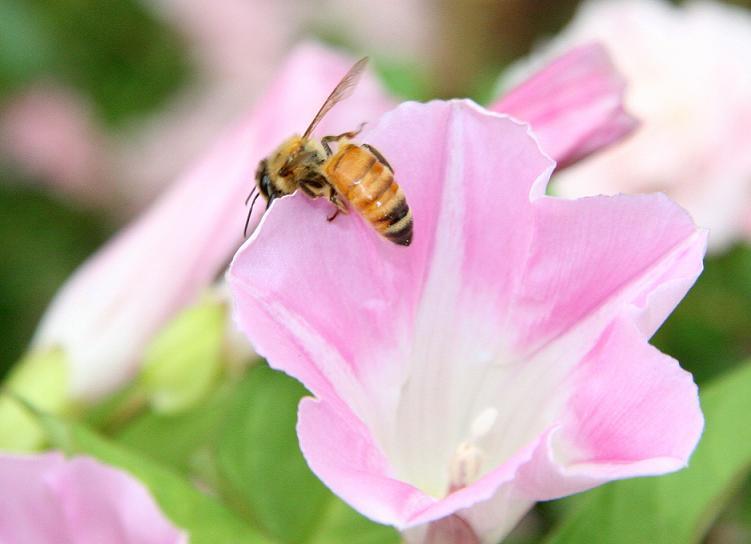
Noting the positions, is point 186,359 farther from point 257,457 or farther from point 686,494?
point 686,494

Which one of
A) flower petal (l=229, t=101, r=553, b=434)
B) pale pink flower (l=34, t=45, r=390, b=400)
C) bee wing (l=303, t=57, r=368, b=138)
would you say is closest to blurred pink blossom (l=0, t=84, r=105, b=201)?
pale pink flower (l=34, t=45, r=390, b=400)

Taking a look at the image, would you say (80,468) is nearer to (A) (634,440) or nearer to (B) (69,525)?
(B) (69,525)

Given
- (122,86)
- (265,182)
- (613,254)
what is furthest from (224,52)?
(613,254)

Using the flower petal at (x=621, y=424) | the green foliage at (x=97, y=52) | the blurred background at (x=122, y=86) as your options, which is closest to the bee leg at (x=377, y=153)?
the flower petal at (x=621, y=424)

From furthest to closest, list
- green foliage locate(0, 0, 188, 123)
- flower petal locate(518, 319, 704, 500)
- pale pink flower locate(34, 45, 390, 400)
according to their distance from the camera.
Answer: green foliage locate(0, 0, 188, 123)
pale pink flower locate(34, 45, 390, 400)
flower petal locate(518, 319, 704, 500)

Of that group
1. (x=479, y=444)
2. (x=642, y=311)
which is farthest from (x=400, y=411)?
(x=642, y=311)

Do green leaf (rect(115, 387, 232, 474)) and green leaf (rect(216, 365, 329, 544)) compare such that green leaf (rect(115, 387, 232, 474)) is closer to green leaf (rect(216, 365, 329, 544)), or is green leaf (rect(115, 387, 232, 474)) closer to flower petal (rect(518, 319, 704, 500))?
green leaf (rect(216, 365, 329, 544))
